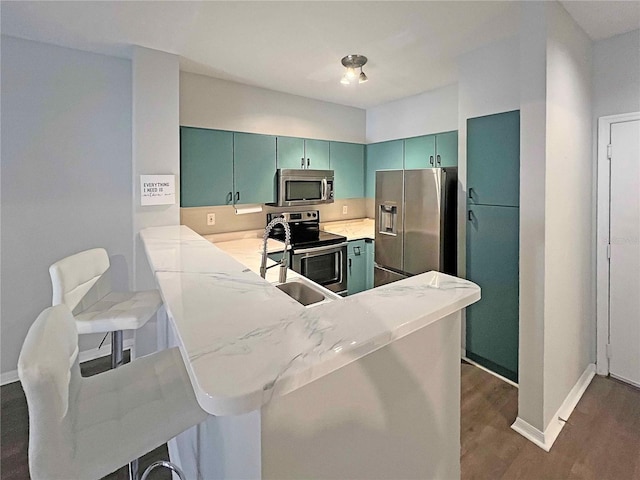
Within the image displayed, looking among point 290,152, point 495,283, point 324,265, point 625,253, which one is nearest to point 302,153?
point 290,152

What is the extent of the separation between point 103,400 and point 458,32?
9.01ft

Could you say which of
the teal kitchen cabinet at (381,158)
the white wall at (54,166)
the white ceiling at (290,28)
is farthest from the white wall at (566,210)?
the white wall at (54,166)

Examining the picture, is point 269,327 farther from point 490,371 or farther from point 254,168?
point 254,168

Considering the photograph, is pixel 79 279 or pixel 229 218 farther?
pixel 229 218

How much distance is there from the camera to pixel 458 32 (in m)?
2.25

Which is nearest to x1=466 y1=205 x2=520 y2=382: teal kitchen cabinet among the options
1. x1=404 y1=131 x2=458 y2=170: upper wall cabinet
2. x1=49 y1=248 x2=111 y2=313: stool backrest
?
x1=404 y1=131 x2=458 y2=170: upper wall cabinet

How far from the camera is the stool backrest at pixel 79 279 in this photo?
4.89ft

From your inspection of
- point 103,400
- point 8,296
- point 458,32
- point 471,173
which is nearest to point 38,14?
point 8,296

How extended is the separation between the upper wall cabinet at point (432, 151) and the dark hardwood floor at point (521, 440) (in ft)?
6.64

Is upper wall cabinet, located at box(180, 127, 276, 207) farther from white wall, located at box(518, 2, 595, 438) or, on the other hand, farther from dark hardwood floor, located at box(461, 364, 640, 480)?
dark hardwood floor, located at box(461, 364, 640, 480)

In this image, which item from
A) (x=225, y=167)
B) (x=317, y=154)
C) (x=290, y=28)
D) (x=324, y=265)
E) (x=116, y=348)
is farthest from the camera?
(x=317, y=154)

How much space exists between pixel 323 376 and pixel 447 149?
10.2 feet

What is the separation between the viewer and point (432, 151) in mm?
3420

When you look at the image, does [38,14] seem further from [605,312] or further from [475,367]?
[605,312]
